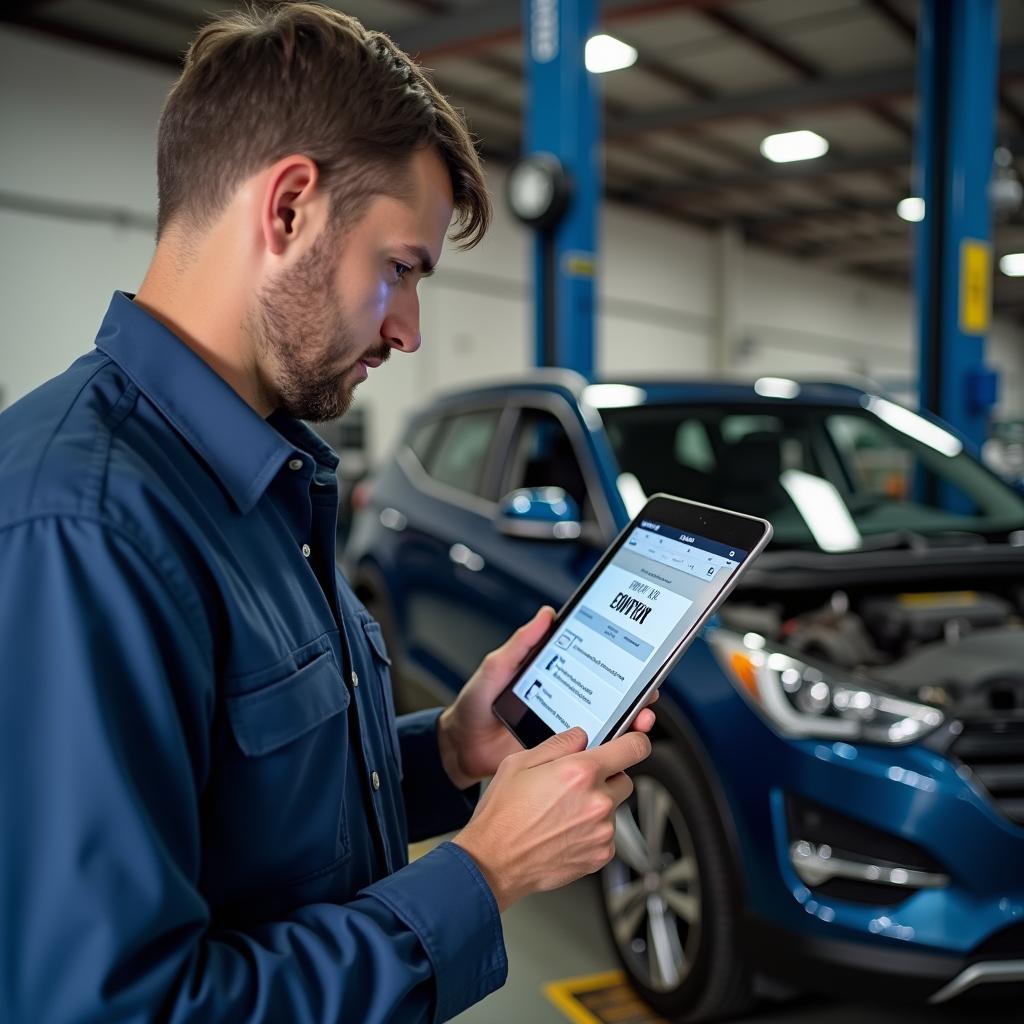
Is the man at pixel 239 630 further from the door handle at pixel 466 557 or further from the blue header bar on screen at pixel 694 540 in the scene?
the door handle at pixel 466 557

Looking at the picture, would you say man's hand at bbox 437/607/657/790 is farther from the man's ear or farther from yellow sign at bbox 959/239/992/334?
yellow sign at bbox 959/239/992/334

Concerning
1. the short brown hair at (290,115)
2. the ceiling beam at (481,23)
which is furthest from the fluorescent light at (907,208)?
the short brown hair at (290,115)

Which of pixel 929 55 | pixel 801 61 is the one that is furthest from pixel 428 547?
pixel 801 61

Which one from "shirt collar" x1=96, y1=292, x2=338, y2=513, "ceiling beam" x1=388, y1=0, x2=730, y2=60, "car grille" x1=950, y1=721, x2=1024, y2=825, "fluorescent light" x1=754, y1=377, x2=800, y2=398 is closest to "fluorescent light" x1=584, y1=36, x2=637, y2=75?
"ceiling beam" x1=388, y1=0, x2=730, y2=60

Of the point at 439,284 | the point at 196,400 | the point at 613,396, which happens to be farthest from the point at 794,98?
the point at 196,400

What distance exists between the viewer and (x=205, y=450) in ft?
2.83

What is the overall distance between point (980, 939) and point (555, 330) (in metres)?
3.69

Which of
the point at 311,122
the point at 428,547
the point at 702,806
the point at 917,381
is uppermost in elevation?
the point at 917,381

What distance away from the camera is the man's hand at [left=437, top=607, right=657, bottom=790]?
4.30ft

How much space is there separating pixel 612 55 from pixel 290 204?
30.4 ft

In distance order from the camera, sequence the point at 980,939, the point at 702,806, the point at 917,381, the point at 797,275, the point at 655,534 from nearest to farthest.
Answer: the point at 655,534 < the point at 980,939 < the point at 702,806 < the point at 917,381 < the point at 797,275

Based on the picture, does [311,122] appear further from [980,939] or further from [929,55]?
[929,55]

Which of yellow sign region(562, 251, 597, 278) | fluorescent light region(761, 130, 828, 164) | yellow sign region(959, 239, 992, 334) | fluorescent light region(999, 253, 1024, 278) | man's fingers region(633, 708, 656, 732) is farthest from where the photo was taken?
fluorescent light region(999, 253, 1024, 278)

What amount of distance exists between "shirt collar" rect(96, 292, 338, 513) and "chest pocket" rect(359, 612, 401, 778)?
330 mm
